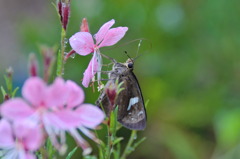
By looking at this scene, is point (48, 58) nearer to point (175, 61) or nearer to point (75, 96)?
point (75, 96)

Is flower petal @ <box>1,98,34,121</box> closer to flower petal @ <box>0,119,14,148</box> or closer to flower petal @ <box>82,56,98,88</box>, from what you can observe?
flower petal @ <box>0,119,14,148</box>

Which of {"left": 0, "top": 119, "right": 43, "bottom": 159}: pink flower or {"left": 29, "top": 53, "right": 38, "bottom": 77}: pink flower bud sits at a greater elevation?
{"left": 29, "top": 53, "right": 38, "bottom": 77}: pink flower bud

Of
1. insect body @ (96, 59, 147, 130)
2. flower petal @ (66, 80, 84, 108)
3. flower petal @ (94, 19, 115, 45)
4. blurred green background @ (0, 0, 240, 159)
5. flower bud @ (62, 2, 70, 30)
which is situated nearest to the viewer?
flower petal @ (66, 80, 84, 108)

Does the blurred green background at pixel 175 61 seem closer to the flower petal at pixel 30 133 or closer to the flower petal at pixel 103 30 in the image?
the flower petal at pixel 103 30

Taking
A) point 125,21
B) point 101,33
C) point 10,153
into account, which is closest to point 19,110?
point 10,153

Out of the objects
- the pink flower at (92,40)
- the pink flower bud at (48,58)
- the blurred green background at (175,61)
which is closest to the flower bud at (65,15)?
the pink flower at (92,40)

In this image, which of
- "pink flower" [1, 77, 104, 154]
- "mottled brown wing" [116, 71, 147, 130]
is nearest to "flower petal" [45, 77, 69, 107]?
"pink flower" [1, 77, 104, 154]

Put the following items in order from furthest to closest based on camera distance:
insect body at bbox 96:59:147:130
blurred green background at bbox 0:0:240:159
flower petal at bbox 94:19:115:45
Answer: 1. blurred green background at bbox 0:0:240:159
2. insect body at bbox 96:59:147:130
3. flower petal at bbox 94:19:115:45
